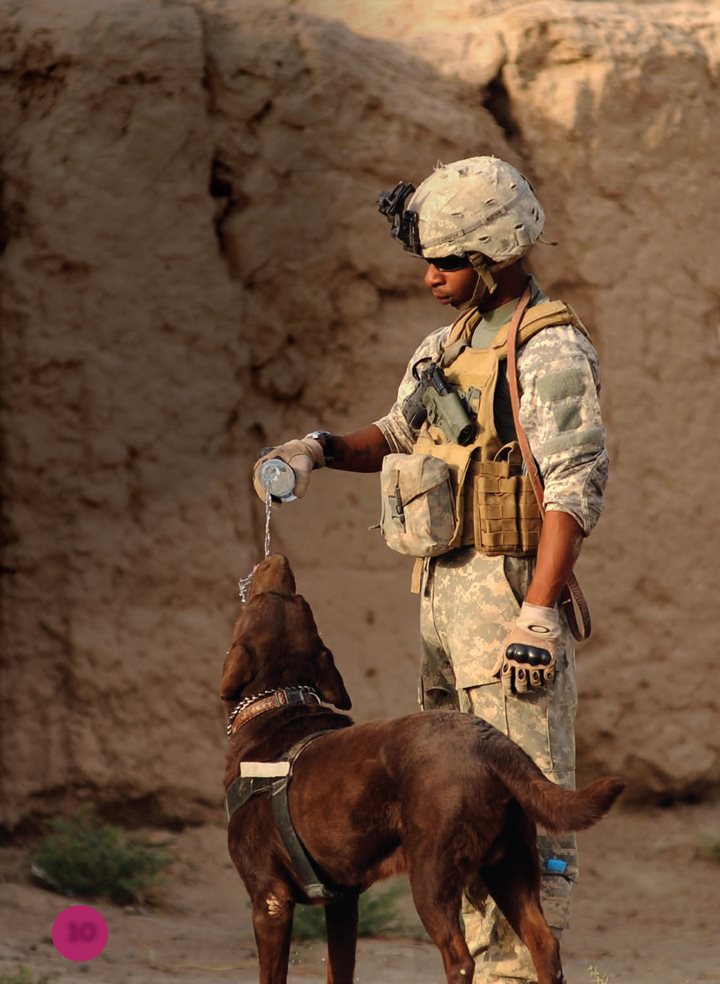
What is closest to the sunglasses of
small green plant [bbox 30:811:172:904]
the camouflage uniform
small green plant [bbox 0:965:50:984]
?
the camouflage uniform

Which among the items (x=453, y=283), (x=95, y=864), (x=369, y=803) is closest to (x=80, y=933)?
(x=95, y=864)

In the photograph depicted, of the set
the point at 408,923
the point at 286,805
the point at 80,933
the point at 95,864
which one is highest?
the point at 286,805

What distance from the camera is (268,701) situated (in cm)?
450

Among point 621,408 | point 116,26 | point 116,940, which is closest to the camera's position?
point 116,940

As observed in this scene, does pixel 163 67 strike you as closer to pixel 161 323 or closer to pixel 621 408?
pixel 161 323

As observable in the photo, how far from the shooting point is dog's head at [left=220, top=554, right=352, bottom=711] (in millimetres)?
4531

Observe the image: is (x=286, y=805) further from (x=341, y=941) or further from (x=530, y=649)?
(x=530, y=649)

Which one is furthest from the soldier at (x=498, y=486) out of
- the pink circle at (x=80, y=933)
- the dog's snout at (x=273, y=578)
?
the pink circle at (x=80, y=933)

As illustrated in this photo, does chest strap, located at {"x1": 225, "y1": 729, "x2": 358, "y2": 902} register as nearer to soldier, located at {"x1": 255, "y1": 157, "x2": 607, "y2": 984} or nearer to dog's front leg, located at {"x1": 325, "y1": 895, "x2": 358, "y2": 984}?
dog's front leg, located at {"x1": 325, "y1": 895, "x2": 358, "y2": 984}

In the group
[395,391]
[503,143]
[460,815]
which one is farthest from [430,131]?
[460,815]

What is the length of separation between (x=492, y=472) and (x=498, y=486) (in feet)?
0.13

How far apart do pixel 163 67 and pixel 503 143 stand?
1507 millimetres

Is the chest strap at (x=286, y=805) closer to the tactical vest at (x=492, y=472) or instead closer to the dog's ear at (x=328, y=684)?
the dog's ear at (x=328, y=684)

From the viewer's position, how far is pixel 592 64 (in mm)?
7395
